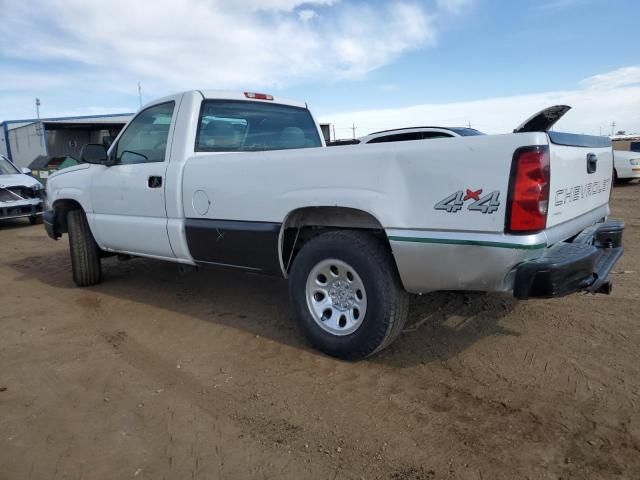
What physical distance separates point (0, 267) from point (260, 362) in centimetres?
546

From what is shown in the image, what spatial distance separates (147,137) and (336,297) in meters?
2.57

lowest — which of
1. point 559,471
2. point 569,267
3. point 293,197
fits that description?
point 559,471

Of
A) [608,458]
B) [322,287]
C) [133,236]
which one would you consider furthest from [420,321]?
[133,236]

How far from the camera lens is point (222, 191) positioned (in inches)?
145

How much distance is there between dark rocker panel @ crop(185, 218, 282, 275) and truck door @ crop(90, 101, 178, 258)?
42 centimetres

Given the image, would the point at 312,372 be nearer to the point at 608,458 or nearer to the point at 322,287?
the point at 322,287

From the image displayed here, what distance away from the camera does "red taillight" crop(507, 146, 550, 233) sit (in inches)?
95.3

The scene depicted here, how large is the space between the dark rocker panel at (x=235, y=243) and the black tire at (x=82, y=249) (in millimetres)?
1981

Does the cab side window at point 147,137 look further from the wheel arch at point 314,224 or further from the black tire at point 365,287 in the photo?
the black tire at point 365,287

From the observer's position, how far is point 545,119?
2.74 metres

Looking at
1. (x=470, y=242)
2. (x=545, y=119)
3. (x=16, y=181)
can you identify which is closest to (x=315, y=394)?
(x=470, y=242)

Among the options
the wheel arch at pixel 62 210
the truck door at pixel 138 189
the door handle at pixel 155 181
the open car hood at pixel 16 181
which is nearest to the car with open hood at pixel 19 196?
the open car hood at pixel 16 181

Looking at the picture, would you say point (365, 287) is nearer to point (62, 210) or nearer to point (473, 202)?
point (473, 202)

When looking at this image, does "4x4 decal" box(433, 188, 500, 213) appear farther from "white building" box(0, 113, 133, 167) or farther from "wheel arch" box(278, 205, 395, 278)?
"white building" box(0, 113, 133, 167)
